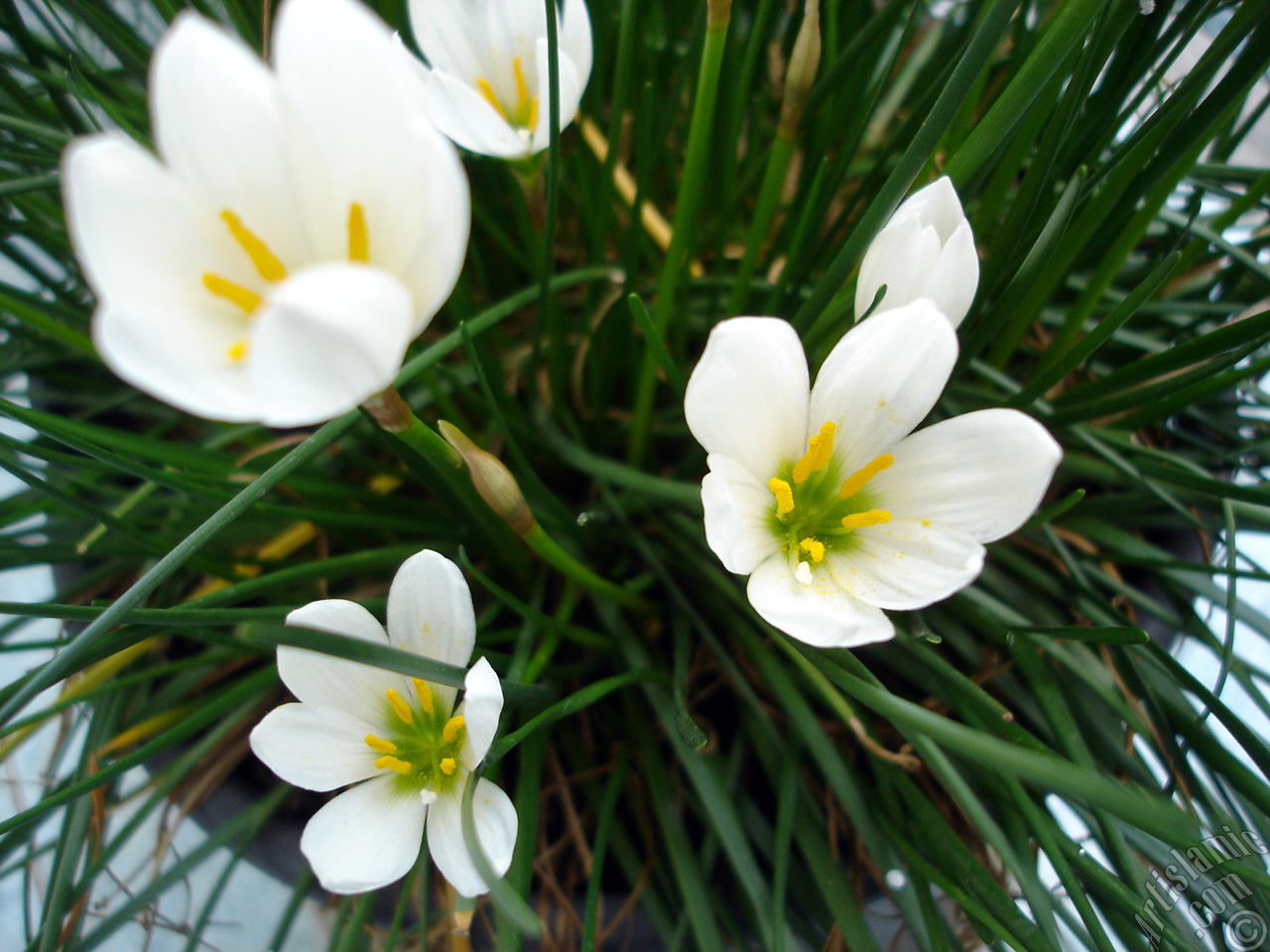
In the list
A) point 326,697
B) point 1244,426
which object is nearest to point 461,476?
point 326,697

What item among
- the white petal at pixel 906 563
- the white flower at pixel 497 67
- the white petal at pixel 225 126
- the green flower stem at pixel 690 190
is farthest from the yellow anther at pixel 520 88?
the white petal at pixel 906 563

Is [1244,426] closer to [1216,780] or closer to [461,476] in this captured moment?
[1216,780]

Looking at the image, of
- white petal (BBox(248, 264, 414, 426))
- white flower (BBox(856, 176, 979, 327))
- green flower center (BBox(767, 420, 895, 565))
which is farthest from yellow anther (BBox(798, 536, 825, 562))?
white petal (BBox(248, 264, 414, 426))

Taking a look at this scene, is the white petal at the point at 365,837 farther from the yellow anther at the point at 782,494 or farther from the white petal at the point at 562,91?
the white petal at the point at 562,91

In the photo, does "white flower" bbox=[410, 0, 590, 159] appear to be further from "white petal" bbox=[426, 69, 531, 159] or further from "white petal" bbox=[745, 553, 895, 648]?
"white petal" bbox=[745, 553, 895, 648]

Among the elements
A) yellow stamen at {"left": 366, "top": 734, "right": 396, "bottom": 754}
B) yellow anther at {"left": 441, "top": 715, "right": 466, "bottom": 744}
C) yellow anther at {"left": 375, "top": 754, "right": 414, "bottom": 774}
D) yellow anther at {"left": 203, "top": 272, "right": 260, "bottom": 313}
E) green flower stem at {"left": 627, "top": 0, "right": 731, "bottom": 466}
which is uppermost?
green flower stem at {"left": 627, "top": 0, "right": 731, "bottom": 466}

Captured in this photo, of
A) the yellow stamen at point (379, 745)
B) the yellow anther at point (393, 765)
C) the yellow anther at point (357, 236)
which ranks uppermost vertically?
the yellow anther at point (357, 236)
